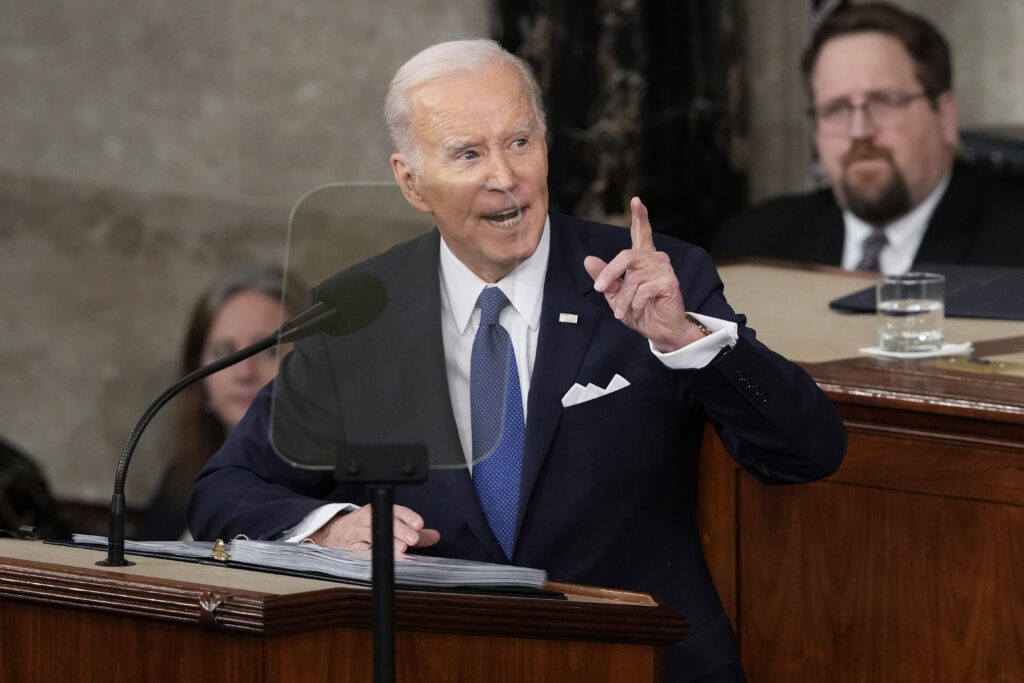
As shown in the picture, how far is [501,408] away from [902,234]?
2.86 metres

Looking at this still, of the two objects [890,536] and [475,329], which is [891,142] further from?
[475,329]

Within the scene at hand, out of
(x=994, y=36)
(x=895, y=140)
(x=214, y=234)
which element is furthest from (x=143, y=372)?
(x=994, y=36)

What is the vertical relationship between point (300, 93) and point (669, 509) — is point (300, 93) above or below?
above

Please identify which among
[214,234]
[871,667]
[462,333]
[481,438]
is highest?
[214,234]

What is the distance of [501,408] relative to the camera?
1.68m

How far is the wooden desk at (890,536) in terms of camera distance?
2.28m

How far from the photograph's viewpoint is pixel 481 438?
1.67 meters

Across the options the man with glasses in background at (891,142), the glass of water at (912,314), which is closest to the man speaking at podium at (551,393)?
the glass of water at (912,314)

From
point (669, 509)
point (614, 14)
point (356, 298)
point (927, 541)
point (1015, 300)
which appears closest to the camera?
point (356, 298)

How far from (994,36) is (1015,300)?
2.22 meters

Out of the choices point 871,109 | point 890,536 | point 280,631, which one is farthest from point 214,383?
point 280,631

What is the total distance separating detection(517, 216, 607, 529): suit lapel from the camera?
6.76 ft

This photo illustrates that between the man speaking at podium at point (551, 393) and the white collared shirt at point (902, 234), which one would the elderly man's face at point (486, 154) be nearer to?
the man speaking at podium at point (551, 393)

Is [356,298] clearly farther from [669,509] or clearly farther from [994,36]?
[994,36]
